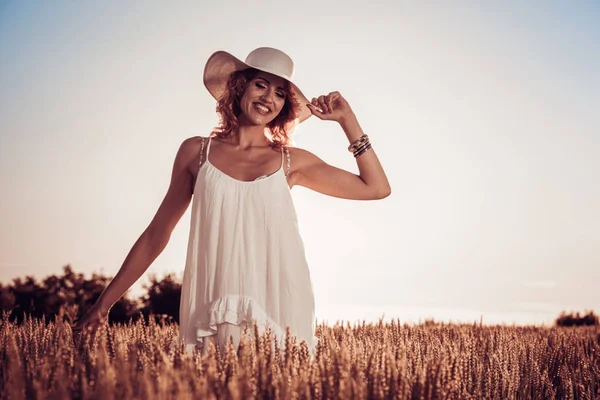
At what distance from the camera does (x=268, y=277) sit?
13.0ft

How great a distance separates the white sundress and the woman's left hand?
1.79ft

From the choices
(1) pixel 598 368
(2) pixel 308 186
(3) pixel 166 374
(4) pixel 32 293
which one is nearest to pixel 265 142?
(2) pixel 308 186

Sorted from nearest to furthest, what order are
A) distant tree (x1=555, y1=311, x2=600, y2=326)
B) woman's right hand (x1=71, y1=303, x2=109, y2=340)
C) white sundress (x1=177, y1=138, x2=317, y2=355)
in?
white sundress (x1=177, y1=138, x2=317, y2=355), woman's right hand (x1=71, y1=303, x2=109, y2=340), distant tree (x1=555, y1=311, x2=600, y2=326)

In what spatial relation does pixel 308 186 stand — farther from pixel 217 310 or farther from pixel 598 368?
pixel 598 368

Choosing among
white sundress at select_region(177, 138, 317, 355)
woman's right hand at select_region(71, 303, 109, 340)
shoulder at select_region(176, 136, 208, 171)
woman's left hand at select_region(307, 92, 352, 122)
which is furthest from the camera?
woman's left hand at select_region(307, 92, 352, 122)

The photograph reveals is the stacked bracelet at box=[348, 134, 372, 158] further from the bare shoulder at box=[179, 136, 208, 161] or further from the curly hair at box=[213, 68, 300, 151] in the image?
the bare shoulder at box=[179, 136, 208, 161]

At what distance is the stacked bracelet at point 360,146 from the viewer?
4421mm

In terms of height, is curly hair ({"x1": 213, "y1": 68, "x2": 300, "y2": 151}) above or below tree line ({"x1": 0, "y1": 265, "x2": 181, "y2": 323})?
above

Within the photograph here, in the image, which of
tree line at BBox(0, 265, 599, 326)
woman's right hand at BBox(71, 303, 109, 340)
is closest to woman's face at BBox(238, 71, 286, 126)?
woman's right hand at BBox(71, 303, 109, 340)

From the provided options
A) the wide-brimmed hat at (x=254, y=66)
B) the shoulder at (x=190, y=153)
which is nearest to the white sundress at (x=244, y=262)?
the shoulder at (x=190, y=153)

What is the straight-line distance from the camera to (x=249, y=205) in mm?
4027

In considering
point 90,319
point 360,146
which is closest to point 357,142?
point 360,146

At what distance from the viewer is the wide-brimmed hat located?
4.32 m

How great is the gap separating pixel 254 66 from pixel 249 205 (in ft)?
2.98
